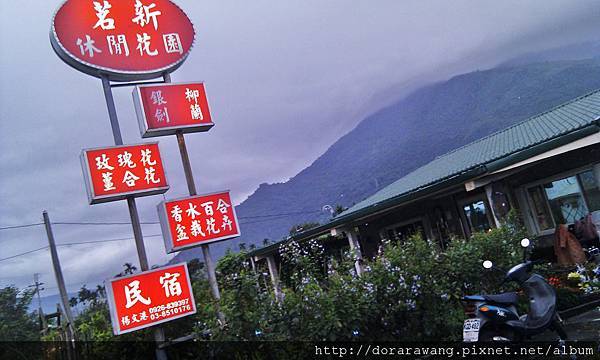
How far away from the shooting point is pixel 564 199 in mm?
11367

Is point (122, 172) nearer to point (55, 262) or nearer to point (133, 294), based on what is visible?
point (133, 294)

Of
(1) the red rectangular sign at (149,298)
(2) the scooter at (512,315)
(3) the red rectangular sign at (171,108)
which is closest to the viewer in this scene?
(2) the scooter at (512,315)

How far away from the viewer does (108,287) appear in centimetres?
740

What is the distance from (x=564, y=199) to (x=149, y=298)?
9.65 m

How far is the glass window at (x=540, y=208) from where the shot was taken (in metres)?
11.8

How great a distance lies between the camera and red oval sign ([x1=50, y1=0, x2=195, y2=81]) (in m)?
8.35

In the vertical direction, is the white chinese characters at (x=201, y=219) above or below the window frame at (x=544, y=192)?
above

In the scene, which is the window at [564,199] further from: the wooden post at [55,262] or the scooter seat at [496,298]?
the wooden post at [55,262]

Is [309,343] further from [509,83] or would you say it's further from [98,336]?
[509,83]

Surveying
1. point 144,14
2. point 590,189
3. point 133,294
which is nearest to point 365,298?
point 133,294

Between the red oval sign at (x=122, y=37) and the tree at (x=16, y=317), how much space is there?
7069 mm

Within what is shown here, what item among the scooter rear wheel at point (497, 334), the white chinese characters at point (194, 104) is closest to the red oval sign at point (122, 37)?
the white chinese characters at point (194, 104)

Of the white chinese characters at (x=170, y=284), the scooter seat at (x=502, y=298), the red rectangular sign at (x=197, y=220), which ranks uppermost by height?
the red rectangular sign at (x=197, y=220)

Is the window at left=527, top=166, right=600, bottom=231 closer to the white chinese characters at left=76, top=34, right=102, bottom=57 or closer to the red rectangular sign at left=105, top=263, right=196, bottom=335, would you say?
the red rectangular sign at left=105, top=263, right=196, bottom=335
